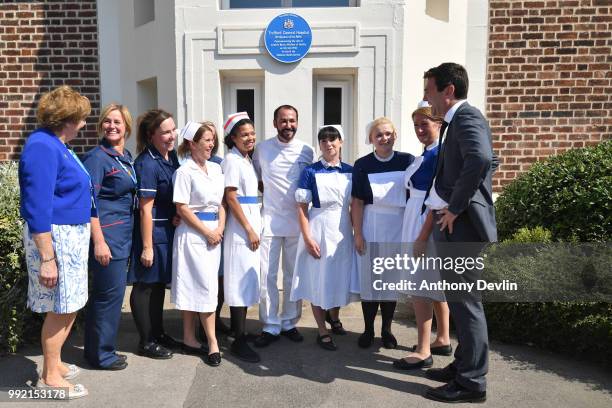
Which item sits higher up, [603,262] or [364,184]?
[364,184]

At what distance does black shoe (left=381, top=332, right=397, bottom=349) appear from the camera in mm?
3961

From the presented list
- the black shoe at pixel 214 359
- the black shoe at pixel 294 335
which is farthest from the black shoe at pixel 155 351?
the black shoe at pixel 294 335

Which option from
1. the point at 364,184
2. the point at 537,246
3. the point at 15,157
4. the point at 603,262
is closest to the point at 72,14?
the point at 15,157

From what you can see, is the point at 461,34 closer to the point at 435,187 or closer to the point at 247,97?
the point at 247,97

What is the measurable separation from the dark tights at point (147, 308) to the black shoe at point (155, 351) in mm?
41

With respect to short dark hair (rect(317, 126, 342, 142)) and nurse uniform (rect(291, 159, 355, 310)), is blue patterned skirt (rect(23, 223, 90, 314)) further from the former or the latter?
short dark hair (rect(317, 126, 342, 142))

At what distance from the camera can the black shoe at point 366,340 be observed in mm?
3950

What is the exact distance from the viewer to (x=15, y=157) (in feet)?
22.8

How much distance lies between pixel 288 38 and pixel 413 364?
3.99 m

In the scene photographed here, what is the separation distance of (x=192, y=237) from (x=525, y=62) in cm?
509

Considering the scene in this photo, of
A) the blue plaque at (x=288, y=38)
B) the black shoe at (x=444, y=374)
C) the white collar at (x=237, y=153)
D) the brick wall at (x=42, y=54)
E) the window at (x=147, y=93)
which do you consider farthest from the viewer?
the window at (x=147, y=93)

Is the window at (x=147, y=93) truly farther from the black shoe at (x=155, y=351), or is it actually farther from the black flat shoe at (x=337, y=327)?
the black flat shoe at (x=337, y=327)

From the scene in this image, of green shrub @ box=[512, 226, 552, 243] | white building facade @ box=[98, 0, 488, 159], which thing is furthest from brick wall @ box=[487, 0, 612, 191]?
green shrub @ box=[512, 226, 552, 243]

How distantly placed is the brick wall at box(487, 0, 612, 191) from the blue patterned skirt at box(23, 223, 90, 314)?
17.7 ft
